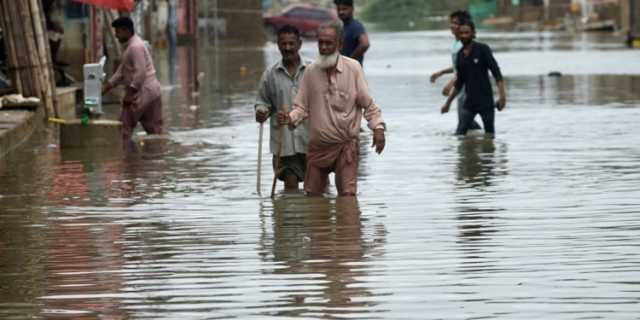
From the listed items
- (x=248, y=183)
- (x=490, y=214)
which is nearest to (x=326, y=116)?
(x=490, y=214)

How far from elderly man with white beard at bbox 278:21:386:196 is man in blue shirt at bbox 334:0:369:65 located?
612cm

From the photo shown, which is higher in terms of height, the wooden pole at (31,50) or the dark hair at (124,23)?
the dark hair at (124,23)

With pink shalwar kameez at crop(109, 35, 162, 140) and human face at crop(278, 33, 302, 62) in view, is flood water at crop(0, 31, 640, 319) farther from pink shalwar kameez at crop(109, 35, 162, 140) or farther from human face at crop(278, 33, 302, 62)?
human face at crop(278, 33, 302, 62)

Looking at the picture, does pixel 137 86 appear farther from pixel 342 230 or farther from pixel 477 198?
pixel 342 230

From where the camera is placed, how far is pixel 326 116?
1086 centimetres

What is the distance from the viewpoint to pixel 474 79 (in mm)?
16953

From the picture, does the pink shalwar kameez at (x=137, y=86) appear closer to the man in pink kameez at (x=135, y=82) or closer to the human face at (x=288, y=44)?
the man in pink kameez at (x=135, y=82)

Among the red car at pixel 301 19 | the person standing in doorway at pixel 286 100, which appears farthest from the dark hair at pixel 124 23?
the red car at pixel 301 19

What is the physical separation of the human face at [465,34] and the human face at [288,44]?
5.30 meters

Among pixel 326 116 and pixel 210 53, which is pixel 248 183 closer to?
pixel 326 116

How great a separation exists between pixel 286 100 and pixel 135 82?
221 inches

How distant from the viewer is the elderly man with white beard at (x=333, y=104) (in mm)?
10703

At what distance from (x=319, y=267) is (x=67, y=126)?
8585mm

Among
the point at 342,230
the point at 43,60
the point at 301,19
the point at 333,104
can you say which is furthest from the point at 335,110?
the point at 301,19
